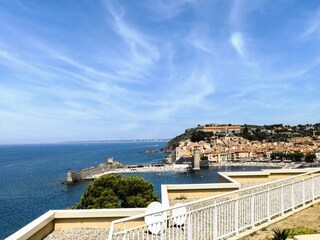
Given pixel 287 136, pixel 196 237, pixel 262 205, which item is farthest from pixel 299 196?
pixel 287 136

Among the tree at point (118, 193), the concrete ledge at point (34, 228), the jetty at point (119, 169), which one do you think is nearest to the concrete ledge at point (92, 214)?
→ the concrete ledge at point (34, 228)

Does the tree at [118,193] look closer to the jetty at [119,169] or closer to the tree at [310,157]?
the jetty at [119,169]

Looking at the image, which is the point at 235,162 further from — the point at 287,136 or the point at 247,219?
the point at 247,219

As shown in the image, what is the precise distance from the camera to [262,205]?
653cm

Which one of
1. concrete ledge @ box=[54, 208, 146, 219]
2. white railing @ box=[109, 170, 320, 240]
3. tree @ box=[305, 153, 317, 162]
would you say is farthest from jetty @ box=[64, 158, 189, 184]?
white railing @ box=[109, 170, 320, 240]

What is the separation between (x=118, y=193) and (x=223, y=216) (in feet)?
59.9

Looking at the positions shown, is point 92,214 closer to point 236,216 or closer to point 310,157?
point 236,216

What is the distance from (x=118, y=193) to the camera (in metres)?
23.2

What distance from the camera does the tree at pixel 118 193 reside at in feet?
72.6

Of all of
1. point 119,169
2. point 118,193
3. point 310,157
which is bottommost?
point 119,169

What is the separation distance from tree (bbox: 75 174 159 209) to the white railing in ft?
51.0

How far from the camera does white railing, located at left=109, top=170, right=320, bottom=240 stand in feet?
16.8

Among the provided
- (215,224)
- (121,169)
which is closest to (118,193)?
(215,224)

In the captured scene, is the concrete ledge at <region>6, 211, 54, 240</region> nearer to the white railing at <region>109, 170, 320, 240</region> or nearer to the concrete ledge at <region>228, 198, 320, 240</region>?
the white railing at <region>109, 170, 320, 240</region>
